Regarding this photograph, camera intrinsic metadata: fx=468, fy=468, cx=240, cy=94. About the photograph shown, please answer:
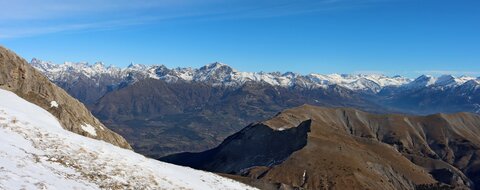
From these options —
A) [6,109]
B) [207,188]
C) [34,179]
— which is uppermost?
[6,109]

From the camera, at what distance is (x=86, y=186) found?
37.5 meters

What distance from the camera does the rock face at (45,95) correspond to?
11650 centimetres

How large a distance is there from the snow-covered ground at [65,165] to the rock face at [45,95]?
211ft

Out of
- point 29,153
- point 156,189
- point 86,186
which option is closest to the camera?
point 86,186

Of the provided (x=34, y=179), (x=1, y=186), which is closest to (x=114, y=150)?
(x=34, y=179)

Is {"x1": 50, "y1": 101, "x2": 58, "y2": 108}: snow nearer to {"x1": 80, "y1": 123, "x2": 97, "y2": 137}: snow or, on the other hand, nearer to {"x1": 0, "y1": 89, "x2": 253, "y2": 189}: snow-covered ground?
{"x1": 80, "y1": 123, "x2": 97, "y2": 137}: snow

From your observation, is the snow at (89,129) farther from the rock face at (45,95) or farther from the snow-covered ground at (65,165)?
the snow-covered ground at (65,165)

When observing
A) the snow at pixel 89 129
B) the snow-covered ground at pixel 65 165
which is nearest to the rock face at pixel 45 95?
the snow at pixel 89 129

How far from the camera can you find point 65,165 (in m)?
40.8

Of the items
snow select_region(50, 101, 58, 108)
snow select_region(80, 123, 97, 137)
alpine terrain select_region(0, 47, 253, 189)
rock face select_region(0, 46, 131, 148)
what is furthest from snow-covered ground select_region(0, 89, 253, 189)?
snow select_region(80, 123, 97, 137)

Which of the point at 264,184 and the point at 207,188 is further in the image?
the point at 264,184

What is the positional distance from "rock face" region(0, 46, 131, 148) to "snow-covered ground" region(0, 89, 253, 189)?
64341 millimetres

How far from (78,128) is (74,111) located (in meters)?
15.3

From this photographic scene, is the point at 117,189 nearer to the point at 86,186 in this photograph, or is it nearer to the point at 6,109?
the point at 86,186
